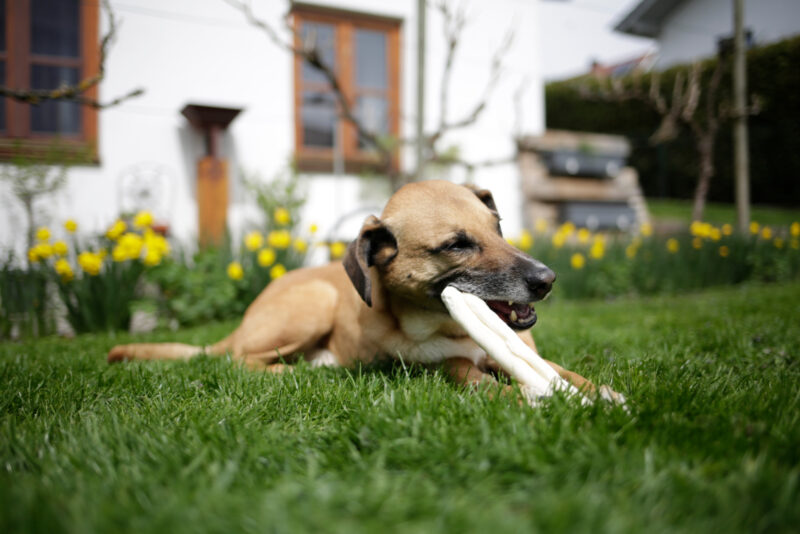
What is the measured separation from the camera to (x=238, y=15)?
709 centimetres

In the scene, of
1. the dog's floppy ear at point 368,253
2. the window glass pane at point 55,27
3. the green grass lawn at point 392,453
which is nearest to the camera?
the green grass lawn at point 392,453

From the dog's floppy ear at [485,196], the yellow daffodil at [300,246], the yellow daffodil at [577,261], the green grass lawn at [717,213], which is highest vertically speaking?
the green grass lawn at [717,213]

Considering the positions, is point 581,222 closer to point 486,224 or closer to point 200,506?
point 486,224

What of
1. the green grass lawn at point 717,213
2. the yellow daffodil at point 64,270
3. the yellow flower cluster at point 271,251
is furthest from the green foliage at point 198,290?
the green grass lawn at point 717,213

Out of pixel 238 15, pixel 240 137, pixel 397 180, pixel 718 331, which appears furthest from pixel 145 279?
pixel 718 331

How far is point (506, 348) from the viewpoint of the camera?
205 cm

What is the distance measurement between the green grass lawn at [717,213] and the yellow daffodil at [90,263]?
10.4 meters

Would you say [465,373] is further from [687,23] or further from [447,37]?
[687,23]

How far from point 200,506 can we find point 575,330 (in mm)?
3360

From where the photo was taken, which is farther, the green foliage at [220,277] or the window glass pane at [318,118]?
the window glass pane at [318,118]

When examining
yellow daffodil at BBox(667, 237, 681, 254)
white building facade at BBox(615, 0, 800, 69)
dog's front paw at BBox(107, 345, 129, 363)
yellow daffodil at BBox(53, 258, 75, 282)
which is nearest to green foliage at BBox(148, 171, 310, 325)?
yellow daffodil at BBox(53, 258, 75, 282)

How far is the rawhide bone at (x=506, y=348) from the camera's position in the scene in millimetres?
1914

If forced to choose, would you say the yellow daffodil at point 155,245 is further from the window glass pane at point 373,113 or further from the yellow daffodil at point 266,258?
the window glass pane at point 373,113

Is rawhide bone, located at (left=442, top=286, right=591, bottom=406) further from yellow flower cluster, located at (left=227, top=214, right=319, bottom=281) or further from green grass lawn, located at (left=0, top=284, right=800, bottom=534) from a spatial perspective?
yellow flower cluster, located at (left=227, top=214, right=319, bottom=281)
